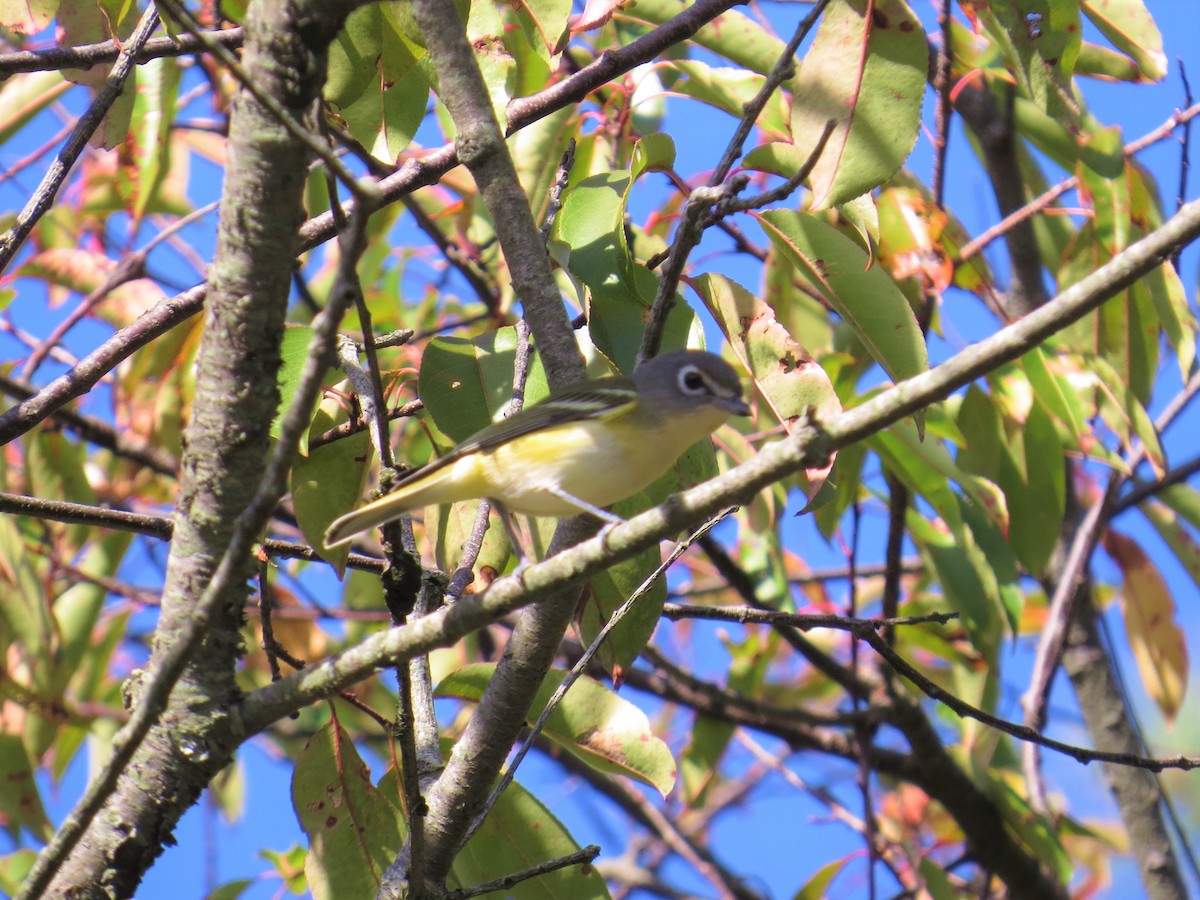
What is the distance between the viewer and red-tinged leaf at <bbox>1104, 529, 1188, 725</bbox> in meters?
4.08

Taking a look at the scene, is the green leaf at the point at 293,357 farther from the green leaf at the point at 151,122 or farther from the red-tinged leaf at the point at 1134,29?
the red-tinged leaf at the point at 1134,29

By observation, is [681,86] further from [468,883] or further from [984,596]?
[468,883]

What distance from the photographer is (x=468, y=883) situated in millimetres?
2623

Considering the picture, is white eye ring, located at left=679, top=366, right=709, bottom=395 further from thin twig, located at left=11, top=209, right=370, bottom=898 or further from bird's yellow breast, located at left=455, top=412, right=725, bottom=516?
thin twig, located at left=11, top=209, right=370, bottom=898

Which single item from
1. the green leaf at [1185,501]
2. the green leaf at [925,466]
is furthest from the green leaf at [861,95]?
the green leaf at [1185,501]

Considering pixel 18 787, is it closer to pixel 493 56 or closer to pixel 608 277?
pixel 608 277

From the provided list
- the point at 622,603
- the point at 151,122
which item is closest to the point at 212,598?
the point at 622,603

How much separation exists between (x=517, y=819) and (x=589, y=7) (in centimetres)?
175

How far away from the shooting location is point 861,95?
2170 mm

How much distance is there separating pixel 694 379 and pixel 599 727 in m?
0.79

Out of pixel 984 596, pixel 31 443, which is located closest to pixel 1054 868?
pixel 984 596

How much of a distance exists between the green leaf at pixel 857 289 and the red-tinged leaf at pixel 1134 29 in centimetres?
107

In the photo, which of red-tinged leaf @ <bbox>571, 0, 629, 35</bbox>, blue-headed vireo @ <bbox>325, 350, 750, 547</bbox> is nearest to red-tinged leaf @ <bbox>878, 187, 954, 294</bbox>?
blue-headed vireo @ <bbox>325, 350, 750, 547</bbox>

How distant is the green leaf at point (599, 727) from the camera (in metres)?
2.49
